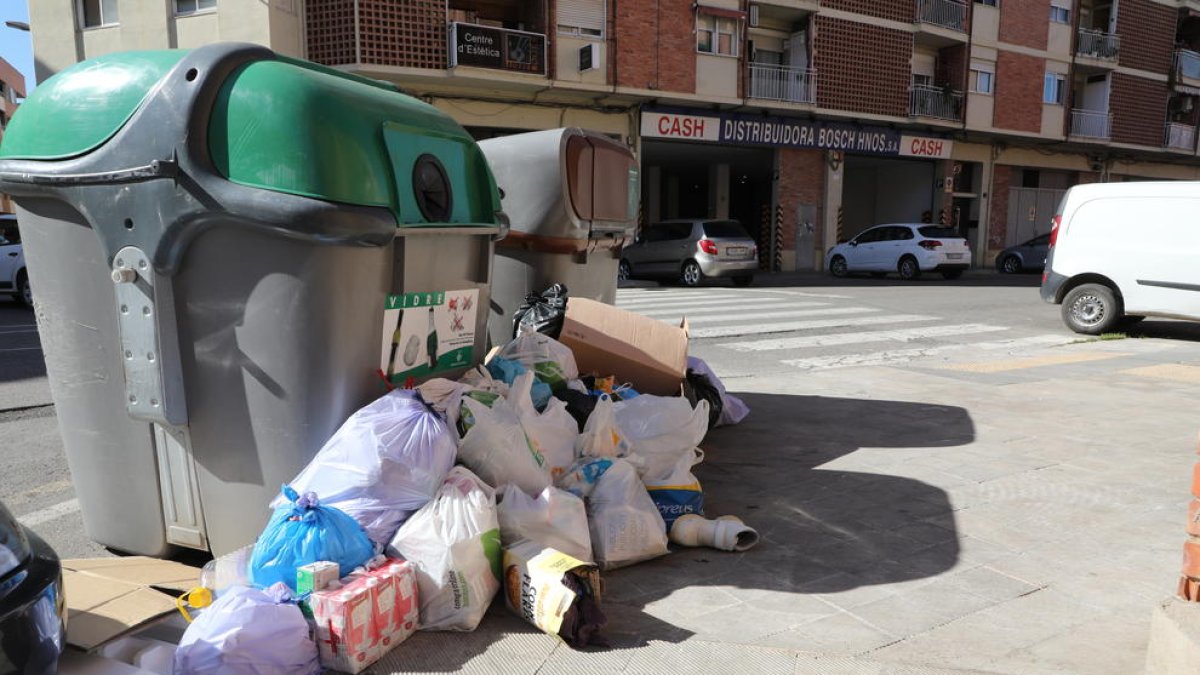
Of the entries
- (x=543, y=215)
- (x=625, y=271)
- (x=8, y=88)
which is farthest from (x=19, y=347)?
(x=8, y=88)

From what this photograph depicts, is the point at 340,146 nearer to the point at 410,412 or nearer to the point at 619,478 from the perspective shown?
the point at 410,412

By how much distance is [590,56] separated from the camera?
64.3ft

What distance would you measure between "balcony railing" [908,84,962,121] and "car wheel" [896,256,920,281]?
7.15 meters

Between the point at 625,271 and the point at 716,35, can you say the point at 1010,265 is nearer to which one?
the point at 716,35

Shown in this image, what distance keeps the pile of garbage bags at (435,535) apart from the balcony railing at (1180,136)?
123 feet

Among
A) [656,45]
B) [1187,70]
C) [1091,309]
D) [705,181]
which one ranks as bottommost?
[1091,309]

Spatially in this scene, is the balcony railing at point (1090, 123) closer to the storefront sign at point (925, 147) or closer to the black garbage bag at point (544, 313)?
the storefront sign at point (925, 147)

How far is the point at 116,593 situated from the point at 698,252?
16237mm

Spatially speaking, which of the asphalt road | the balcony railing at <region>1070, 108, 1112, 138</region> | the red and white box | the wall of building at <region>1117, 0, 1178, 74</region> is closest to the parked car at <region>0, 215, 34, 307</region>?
the asphalt road

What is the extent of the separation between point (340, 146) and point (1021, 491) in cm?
362

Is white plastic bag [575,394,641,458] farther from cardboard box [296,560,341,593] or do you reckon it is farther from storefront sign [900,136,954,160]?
storefront sign [900,136,954,160]

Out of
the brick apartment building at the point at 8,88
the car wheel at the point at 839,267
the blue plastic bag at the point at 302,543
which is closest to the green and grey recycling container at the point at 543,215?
the blue plastic bag at the point at 302,543

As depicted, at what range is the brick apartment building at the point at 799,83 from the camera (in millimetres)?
18344

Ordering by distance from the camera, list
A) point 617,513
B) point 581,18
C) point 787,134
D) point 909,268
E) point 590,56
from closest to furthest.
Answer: point 617,513 → point 590,56 → point 581,18 → point 909,268 → point 787,134
